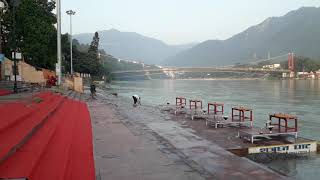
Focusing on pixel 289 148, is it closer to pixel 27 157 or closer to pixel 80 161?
pixel 80 161

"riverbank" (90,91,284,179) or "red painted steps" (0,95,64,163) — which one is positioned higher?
"red painted steps" (0,95,64,163)

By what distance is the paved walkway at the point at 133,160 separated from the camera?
29.3ft

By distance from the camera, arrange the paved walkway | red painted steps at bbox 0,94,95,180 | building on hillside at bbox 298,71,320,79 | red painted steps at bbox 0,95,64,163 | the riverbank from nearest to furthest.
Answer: red painted steps at bbox 0,94,95,180, red painted steps at bbox 0,95,64,163, the paved walkway, the riverbank, building on hillside at bbox 298,71,320,79

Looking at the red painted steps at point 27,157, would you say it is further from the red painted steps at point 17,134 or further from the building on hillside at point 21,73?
the building on hillside at point 21,73

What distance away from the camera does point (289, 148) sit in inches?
577

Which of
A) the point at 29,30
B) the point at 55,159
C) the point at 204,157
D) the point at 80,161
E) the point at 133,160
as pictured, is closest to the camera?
the point at 55,159

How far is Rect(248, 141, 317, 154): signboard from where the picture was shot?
13866mm

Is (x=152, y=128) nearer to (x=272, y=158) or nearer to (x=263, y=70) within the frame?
(x=272, y=158)

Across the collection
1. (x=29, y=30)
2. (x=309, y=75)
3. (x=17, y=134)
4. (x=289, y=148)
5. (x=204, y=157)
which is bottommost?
(x=289, y=148)

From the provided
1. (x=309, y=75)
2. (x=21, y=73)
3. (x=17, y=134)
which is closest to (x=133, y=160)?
(x=17, y=134)

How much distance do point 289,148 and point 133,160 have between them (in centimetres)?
666

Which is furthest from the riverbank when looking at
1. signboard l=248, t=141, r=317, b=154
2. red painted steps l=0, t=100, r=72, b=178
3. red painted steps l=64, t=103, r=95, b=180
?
red painted steps l=0, t=100, r=72, b=178

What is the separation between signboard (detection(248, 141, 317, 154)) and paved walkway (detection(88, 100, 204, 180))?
336cm

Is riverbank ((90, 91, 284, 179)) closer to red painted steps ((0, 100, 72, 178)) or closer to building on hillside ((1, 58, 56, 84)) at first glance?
red painted steps ((0, 100, 72, 178))
